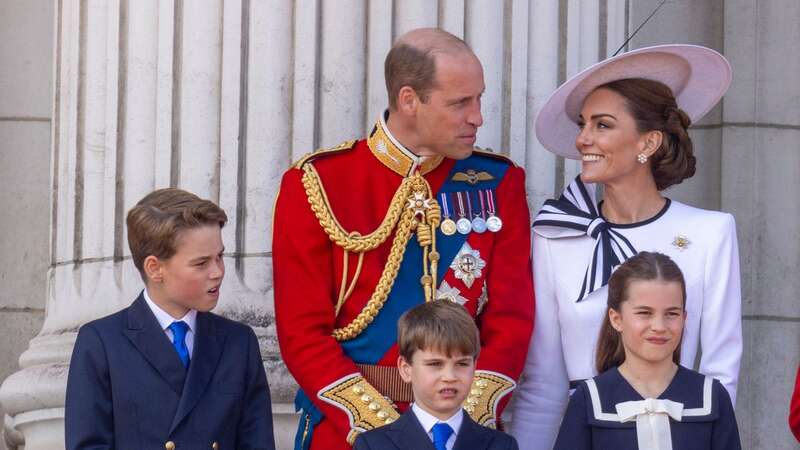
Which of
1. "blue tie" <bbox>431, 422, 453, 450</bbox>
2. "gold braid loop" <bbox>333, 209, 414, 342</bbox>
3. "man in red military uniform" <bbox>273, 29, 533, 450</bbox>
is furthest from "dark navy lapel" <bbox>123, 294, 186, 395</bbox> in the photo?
"blue tie" <bbox>431, 422, 453, 450</bbox>

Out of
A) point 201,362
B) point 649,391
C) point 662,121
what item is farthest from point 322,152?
point 649,391

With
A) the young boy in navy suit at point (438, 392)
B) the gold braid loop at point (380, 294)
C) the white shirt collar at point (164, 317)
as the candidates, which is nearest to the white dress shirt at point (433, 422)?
the young boy in navy suit at point (438, 392)

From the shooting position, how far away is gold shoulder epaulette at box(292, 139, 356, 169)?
573 centimetres

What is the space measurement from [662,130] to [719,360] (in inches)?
29.3

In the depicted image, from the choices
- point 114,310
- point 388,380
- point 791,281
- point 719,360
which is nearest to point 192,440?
point 388,380

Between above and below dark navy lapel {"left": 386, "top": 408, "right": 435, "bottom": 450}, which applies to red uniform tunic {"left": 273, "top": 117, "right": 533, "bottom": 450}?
above

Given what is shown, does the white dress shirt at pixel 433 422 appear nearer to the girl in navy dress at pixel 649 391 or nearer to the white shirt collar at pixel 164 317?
the girl in navy dress at pixel 649 391

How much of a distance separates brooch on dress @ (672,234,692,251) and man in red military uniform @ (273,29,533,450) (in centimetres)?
45

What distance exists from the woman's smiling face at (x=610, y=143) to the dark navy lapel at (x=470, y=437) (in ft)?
3.31

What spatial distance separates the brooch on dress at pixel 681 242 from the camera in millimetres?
5664

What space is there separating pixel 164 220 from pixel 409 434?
3.07 feet

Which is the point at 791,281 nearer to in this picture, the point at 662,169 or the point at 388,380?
the point at 662,169

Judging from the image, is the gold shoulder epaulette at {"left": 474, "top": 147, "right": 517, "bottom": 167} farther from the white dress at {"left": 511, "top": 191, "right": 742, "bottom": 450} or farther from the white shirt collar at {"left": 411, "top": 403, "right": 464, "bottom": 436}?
the white shirt collar at {"left": 411, "top": 403, "right": 464, "bottom": 436}

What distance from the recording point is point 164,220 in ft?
17.5
